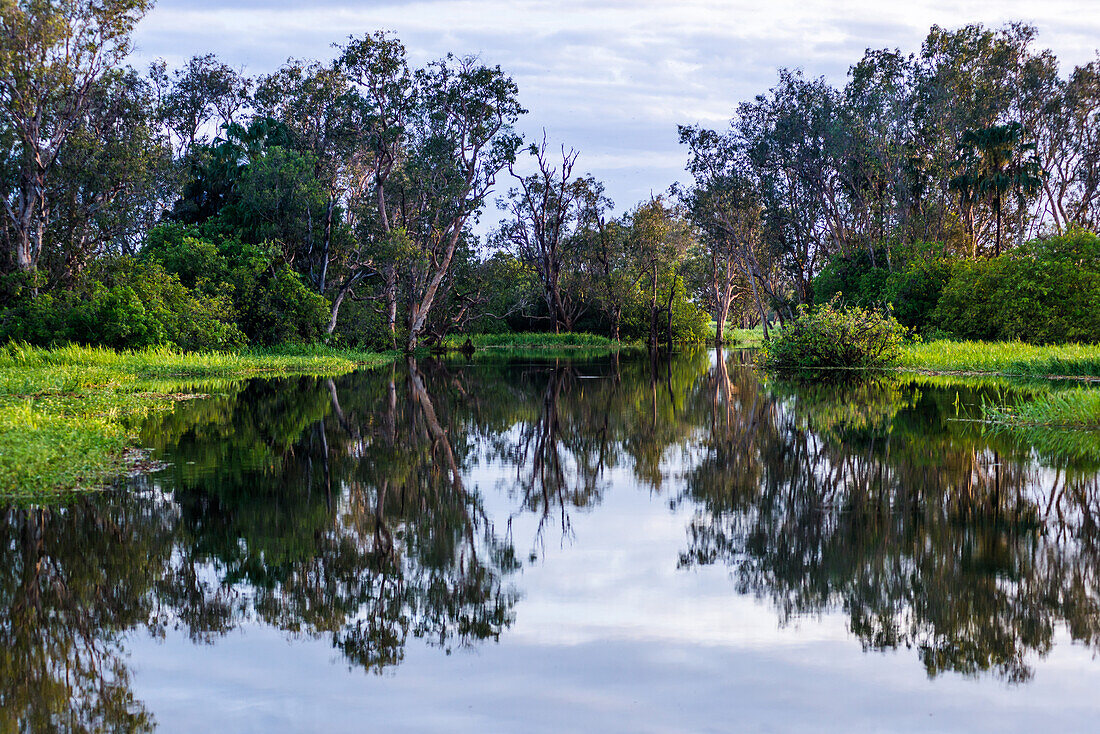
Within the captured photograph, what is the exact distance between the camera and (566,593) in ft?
23.0

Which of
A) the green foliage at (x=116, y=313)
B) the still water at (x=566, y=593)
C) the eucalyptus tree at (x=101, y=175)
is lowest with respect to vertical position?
the still water at (x=566, y=593)

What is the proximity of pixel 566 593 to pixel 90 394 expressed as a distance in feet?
53.4

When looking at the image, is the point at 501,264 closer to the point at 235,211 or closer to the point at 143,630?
the point at 235,211

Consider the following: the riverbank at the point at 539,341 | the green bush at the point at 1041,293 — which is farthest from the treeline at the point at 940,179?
the riverbank at the point at 539,341

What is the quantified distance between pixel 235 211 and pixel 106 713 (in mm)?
43720

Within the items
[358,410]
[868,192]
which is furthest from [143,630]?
[868,192]

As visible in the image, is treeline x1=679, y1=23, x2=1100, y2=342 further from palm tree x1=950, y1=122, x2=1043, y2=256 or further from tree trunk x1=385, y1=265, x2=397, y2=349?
tree trunk x1=385, y1=265, x2=397, y2=349

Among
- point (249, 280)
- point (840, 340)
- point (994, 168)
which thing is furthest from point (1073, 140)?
point (249, 280)

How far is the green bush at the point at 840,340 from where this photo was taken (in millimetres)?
32781

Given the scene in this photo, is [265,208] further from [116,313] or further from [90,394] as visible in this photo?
[90,394]

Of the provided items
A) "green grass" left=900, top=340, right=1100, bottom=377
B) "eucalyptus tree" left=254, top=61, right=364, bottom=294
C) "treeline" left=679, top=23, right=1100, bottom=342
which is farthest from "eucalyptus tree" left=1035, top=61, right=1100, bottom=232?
"eucalyptus tree" left=254, top=61, right=364, bottom=294

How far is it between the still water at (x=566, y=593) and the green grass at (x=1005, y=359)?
13.8 metres

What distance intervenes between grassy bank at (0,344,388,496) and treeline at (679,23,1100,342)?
1037 inches

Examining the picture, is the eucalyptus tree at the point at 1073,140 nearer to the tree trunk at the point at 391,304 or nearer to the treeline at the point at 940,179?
the treeline at the point at 940,179
